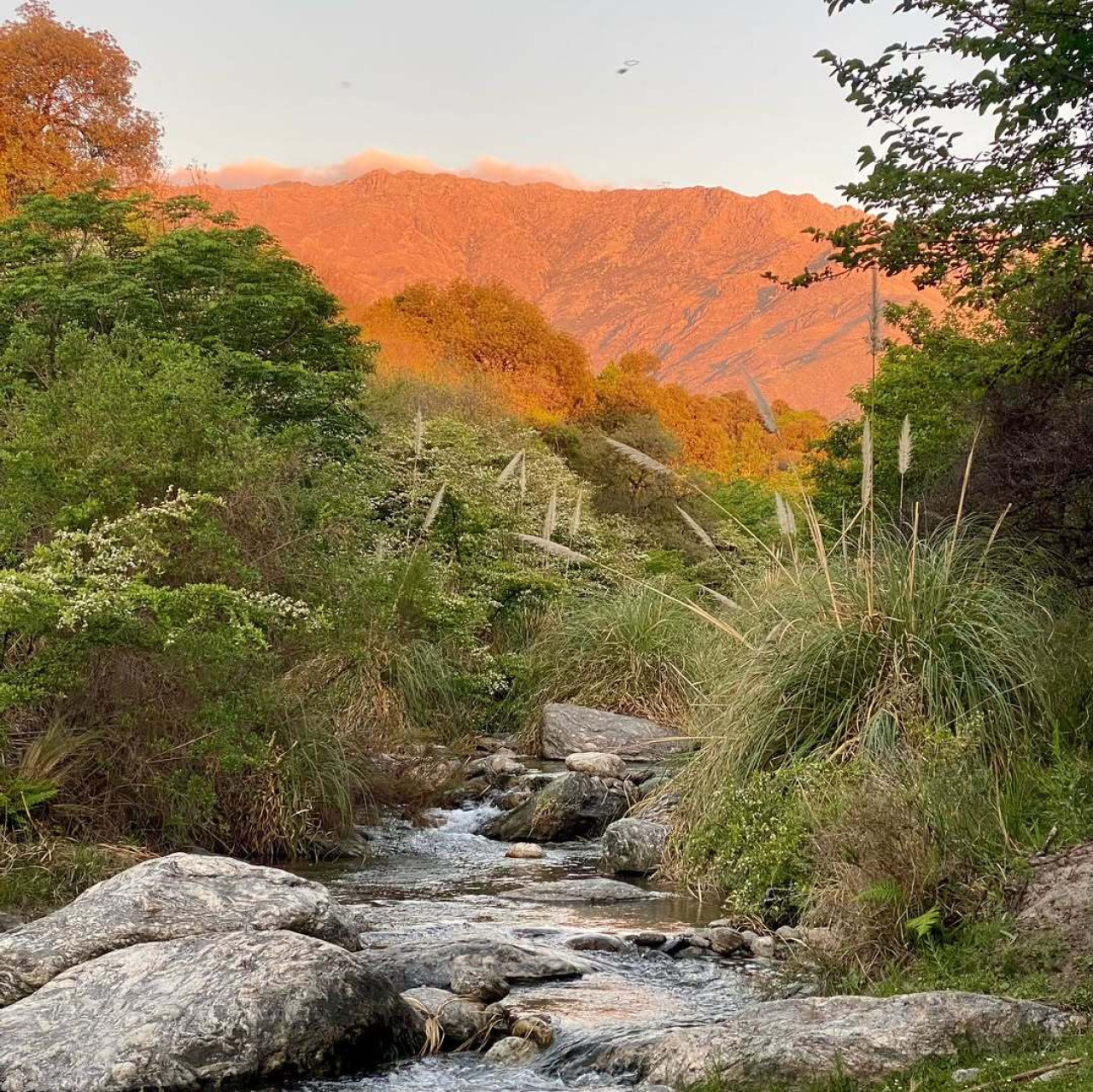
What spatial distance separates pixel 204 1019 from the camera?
518 cm

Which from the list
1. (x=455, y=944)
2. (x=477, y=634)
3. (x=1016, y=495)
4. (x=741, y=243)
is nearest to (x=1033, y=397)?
(x=1016, y=495)

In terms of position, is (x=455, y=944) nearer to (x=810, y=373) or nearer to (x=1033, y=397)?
(x=1033, y=397)

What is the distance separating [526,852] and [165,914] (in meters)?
4.73

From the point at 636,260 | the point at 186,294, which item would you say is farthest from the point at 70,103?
the point at 636,260

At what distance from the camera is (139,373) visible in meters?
10.6

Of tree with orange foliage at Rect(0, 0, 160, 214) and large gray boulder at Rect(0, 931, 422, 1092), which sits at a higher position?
tree with orange foliage at Rect(0, 0, 160, 214)

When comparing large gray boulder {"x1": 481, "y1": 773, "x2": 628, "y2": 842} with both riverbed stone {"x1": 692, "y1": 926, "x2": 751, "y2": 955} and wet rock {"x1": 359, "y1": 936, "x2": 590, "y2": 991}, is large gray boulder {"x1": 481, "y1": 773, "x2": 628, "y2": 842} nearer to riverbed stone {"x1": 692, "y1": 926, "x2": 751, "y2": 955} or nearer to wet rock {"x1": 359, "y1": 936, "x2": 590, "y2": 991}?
riverbed stone {"x1": 692, "y1": 926, "x2": 751, "y2": 955}

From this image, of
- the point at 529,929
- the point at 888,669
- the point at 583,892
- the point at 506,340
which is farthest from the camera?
the point at 506,340

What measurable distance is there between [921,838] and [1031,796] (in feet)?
Answer: 3.51

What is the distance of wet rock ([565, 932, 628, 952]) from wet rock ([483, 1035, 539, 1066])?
1.74 m

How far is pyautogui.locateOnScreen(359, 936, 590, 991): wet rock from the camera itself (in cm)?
650

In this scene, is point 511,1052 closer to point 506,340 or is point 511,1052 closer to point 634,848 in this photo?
point 634,848

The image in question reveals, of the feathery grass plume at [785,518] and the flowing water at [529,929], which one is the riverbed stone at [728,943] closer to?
the flowing water at [529,929]

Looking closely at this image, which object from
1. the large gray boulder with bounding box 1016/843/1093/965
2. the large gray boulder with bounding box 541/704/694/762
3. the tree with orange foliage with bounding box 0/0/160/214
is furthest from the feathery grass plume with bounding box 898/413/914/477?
the tree with orange foliage with bounding box 0/0/160/214
